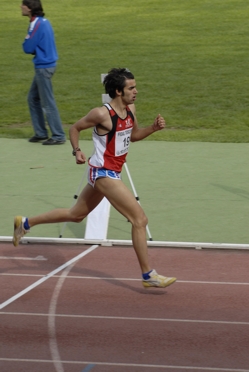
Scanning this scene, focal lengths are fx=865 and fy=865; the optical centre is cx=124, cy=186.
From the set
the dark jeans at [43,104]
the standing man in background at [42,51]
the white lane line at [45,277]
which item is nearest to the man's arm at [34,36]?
the standing man in background at [42,51]

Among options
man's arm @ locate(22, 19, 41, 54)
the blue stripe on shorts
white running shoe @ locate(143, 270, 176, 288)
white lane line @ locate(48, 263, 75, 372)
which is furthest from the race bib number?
man's arm @ locate(22, 19, 41, 54)

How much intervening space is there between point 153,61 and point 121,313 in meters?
16.9

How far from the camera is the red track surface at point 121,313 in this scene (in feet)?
23.0

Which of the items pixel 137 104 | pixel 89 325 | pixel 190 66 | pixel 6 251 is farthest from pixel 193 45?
pixel 89 325

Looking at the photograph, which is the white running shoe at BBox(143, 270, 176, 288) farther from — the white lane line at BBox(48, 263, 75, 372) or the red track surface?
the white lane line at BBox(48, 263, 75, 372)

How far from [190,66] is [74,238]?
45.9 ft

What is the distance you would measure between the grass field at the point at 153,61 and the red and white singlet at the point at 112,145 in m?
7.45

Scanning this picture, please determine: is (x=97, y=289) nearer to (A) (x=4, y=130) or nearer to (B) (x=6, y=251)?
(B) (x=6, y=251)

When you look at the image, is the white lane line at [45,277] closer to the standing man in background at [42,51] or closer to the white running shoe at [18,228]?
the white running shoe at [18,228]

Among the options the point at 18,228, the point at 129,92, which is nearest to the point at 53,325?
the point at 18,228

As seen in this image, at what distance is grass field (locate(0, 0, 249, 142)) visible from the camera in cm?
1824

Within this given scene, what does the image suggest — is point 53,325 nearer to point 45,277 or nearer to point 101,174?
point 45,277

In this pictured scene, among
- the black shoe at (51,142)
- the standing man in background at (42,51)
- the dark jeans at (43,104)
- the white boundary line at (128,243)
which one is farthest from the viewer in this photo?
the black shoe at (51,142)

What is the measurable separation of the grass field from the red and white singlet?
24.4 ft
